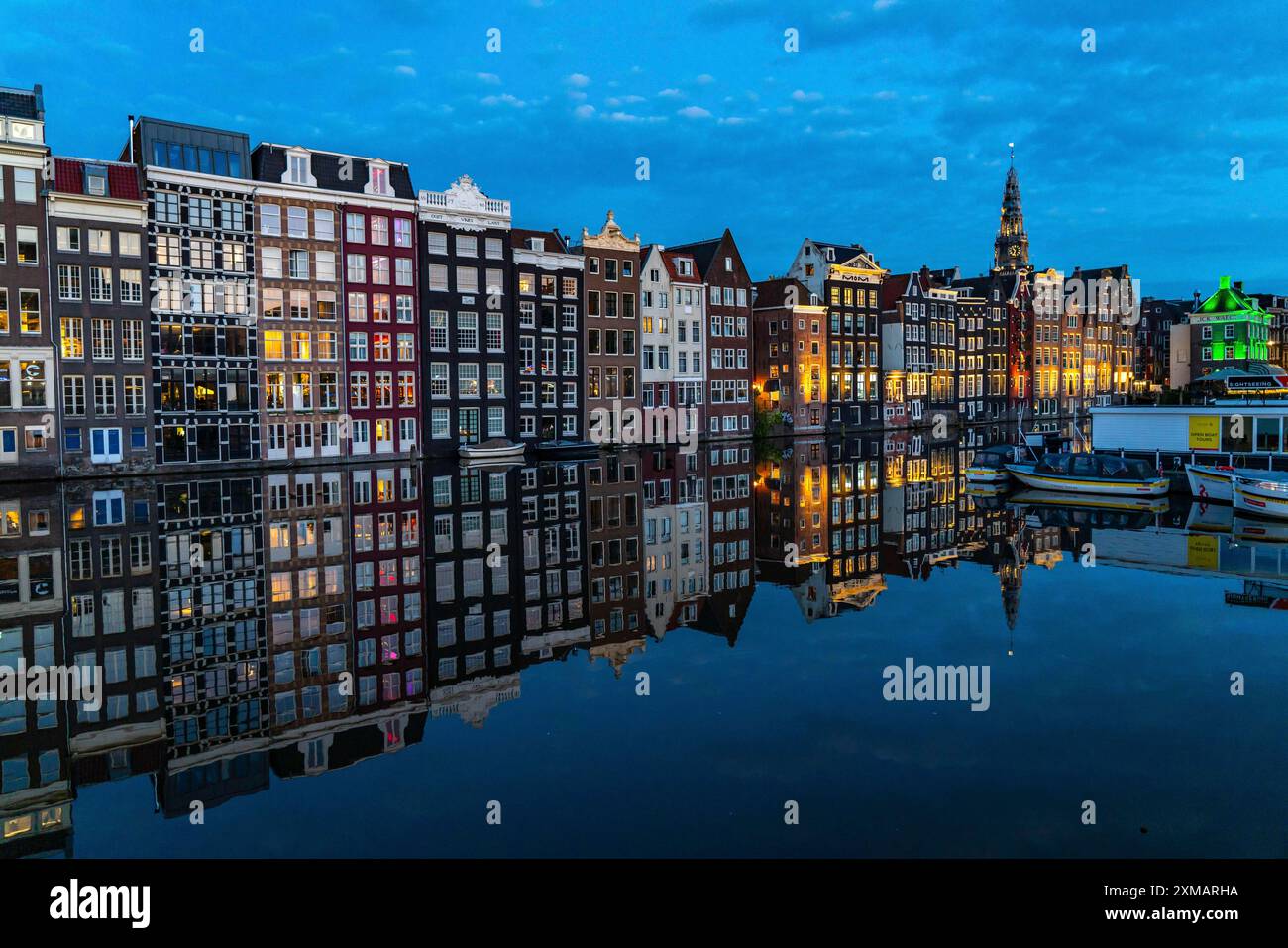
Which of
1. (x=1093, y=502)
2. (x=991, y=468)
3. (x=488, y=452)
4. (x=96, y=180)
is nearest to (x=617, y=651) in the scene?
(x=1093, y=502)

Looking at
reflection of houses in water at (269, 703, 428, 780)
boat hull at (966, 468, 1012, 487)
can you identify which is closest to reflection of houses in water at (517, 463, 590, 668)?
reflection of houses in water at (269, 703, 428, 780)

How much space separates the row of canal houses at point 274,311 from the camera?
4947 centimetres

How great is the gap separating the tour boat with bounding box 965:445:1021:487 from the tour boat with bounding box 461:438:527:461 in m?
31.8

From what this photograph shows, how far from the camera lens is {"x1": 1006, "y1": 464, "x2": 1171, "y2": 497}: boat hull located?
3950 centimetres

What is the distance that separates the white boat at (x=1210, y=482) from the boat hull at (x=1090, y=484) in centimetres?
147

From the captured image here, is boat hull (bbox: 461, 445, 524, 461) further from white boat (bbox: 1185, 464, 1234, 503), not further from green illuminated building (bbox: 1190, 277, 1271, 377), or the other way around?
green illuminated building (bbox: 1190, 277, 1271, 377)

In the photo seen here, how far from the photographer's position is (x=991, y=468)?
1821 inches

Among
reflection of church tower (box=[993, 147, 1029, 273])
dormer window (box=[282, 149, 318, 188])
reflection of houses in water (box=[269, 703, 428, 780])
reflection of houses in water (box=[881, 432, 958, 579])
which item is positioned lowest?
reflection of houses in water (box=[269, 703, 428, 780])

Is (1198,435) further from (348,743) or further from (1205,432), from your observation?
(348,743)

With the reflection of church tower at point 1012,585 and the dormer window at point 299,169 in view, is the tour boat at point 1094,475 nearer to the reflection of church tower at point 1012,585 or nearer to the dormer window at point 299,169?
the reflection of church tower at point 1012,585

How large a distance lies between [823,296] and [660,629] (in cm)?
8450

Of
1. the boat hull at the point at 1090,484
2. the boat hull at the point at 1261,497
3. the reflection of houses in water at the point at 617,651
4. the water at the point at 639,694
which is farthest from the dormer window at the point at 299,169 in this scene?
the boat hull at the point at 1261,497

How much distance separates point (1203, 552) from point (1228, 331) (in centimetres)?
13429
